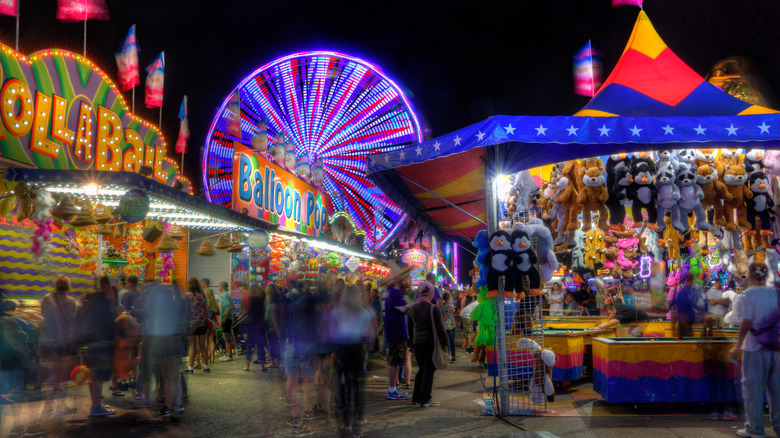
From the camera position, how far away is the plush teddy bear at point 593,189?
709 cm

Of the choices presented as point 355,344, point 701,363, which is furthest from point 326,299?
point 701,363

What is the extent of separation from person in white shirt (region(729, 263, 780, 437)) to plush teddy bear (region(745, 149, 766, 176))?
8.47 feet

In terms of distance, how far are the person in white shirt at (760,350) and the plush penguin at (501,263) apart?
2261 millimetres

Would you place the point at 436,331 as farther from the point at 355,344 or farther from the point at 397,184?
the point at 397,184

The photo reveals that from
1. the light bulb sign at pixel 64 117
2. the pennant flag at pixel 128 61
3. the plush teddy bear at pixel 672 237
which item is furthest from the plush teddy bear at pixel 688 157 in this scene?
the pennant flag at pixel 128 61

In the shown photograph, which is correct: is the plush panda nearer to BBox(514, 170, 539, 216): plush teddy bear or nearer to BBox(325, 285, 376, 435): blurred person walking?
BBox(514, 170, 539, 216): plush teddy bear

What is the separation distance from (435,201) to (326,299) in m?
4.53

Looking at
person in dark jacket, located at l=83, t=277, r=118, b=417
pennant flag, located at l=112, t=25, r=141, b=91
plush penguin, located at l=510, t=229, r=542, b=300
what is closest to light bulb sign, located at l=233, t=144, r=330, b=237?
pennant flag, located at l=112, t=25, r=141, b=91

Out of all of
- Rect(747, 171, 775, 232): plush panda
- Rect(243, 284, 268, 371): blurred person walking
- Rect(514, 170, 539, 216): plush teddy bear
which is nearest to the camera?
Rect(747, 171, 775, 232): plush panda

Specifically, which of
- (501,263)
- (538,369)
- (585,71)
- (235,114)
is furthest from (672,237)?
(235,114)

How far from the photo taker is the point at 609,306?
8891 millimetres

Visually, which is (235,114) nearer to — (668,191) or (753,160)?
(668,191)

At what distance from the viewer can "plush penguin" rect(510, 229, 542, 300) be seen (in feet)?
20.5

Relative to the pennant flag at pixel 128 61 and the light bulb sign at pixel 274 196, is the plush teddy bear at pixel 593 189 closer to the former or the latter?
the light bulb sign at pixel 274 196
